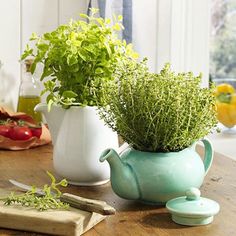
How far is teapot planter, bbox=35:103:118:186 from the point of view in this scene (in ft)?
4.94

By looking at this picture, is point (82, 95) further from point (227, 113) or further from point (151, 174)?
point (227, 113)

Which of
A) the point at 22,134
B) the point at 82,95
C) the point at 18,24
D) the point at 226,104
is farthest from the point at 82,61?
the point at 226,104

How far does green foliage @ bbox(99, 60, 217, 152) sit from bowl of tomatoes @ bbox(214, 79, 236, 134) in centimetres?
131

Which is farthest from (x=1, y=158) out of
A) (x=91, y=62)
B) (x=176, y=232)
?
(x=176, y=232)

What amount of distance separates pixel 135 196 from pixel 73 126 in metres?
0.26

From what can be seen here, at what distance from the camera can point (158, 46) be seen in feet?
8.47

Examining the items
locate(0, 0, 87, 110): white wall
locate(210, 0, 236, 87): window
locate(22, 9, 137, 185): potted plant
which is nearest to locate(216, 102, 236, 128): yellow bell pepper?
locate(210, 0, 236, 87): window

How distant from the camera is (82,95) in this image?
59.9 inches

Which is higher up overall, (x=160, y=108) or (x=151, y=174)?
(x=160, y=108)

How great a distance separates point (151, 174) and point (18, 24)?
129 cm

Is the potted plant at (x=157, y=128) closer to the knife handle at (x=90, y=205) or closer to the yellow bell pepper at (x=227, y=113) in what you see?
the knife handle at (x=90, y=205)

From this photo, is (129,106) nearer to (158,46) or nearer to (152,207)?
(152,207)

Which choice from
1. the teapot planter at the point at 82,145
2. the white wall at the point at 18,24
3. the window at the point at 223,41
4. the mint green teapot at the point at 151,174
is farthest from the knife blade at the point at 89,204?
the window at the point at 223,41

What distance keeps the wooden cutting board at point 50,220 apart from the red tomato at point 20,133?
0.80 m
